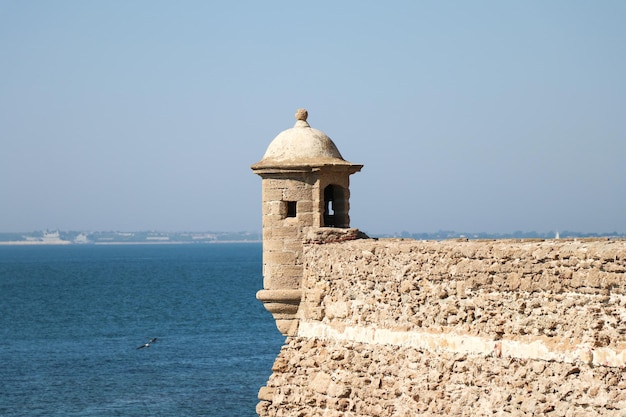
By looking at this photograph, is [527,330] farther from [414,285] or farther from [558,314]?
[414,285]

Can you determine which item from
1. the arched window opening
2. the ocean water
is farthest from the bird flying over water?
the arched window opening

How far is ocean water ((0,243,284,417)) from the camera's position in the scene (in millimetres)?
34719

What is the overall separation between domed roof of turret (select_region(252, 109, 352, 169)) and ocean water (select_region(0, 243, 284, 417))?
50.7ft

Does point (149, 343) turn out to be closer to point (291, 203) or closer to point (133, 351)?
point (133, 351)

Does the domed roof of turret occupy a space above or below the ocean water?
above

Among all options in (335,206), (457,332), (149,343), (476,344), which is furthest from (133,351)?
(476,344)

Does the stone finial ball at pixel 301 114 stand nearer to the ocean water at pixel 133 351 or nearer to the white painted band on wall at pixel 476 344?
the white painted band on wall at pixel 476 344

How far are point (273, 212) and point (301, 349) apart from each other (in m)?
2.05

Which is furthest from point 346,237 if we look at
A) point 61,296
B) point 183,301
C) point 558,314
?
point 61,296

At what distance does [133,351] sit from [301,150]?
31.1 meters

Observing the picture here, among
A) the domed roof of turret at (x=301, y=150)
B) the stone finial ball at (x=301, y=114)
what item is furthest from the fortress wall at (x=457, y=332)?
the stone finial ball at (x=301, y=114)

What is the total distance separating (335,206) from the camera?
1833 centimetres

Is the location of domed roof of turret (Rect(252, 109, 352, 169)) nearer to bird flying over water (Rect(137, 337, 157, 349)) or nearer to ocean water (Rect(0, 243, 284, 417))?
ocean water (Rect(0, 243, 284, 417))

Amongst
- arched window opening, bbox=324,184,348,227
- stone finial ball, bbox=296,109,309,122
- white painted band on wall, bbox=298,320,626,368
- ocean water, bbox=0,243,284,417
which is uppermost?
stone finial ball, bbox=296,109,309,122
